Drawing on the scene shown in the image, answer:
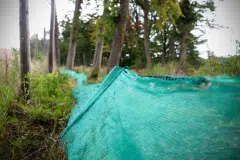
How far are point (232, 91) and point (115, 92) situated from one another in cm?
115

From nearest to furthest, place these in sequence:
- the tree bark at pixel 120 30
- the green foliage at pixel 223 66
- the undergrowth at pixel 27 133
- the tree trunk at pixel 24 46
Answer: the undergrowth at pixel 27 133 → the green foliage at pixel 223 66 → the tree trunk at pixel 24 46 → the tree bark at pixel 120 30

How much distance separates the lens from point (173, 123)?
1.13m

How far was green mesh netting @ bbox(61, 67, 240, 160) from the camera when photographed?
1012 millimetres

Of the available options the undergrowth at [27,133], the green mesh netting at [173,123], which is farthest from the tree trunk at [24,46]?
the green mesh netting at [173,123]

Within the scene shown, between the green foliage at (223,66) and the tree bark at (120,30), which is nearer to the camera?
the green foliage at (223,66)

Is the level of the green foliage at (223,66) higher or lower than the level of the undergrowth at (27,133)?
higher

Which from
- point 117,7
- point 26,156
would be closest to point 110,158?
point 26,156

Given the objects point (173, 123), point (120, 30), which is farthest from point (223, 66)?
point (120, 30)

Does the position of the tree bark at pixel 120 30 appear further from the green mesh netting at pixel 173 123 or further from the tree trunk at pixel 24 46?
the green mesh netting at pixel 173 123

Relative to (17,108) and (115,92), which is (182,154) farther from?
(17,108)

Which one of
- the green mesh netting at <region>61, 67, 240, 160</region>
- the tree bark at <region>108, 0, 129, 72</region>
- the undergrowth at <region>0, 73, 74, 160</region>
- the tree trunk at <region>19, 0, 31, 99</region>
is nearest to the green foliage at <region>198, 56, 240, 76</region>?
the green mesh netting at <region>61, 67, 240, 160</region>

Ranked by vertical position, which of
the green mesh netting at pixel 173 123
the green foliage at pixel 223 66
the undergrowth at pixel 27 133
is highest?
the green foliage at pixel 223 66

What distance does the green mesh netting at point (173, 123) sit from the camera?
101 centimetres

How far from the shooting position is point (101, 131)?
1532mm
